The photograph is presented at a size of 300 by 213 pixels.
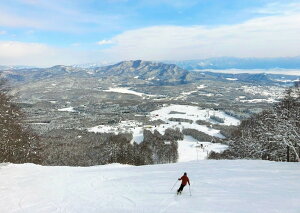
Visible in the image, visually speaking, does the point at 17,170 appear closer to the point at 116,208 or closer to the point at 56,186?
the point at 56,186

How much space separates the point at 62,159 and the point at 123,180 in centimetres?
9945

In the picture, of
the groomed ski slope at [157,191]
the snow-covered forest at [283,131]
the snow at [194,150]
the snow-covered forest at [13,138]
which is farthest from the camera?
the snow at [194,150]

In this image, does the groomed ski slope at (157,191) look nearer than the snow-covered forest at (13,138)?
Yes

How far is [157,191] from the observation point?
25516mm

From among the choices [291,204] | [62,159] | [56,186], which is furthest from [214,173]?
[62,159]

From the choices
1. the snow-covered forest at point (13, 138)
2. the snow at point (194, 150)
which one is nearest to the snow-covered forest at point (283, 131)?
the snow-covered forest at point (13, 138)

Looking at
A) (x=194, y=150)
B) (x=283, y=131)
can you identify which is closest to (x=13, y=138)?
(x=283, y=131)

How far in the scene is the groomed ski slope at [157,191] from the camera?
67.9 feet

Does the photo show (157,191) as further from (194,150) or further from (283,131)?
(194,150)

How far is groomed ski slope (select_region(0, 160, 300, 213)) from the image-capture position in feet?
67.9

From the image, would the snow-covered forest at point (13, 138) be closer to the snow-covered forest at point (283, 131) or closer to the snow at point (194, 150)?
the snow-covered forest at point (283, 131)

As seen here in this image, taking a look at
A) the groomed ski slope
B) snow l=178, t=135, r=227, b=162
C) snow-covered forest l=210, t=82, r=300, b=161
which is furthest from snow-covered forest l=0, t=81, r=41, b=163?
snow l=178, t=135, r=227, b=162

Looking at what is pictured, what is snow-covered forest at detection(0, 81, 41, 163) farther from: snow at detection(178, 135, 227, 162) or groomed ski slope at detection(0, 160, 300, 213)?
snow at detection(178, 135, 227, 162)

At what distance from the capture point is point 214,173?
31.9m
